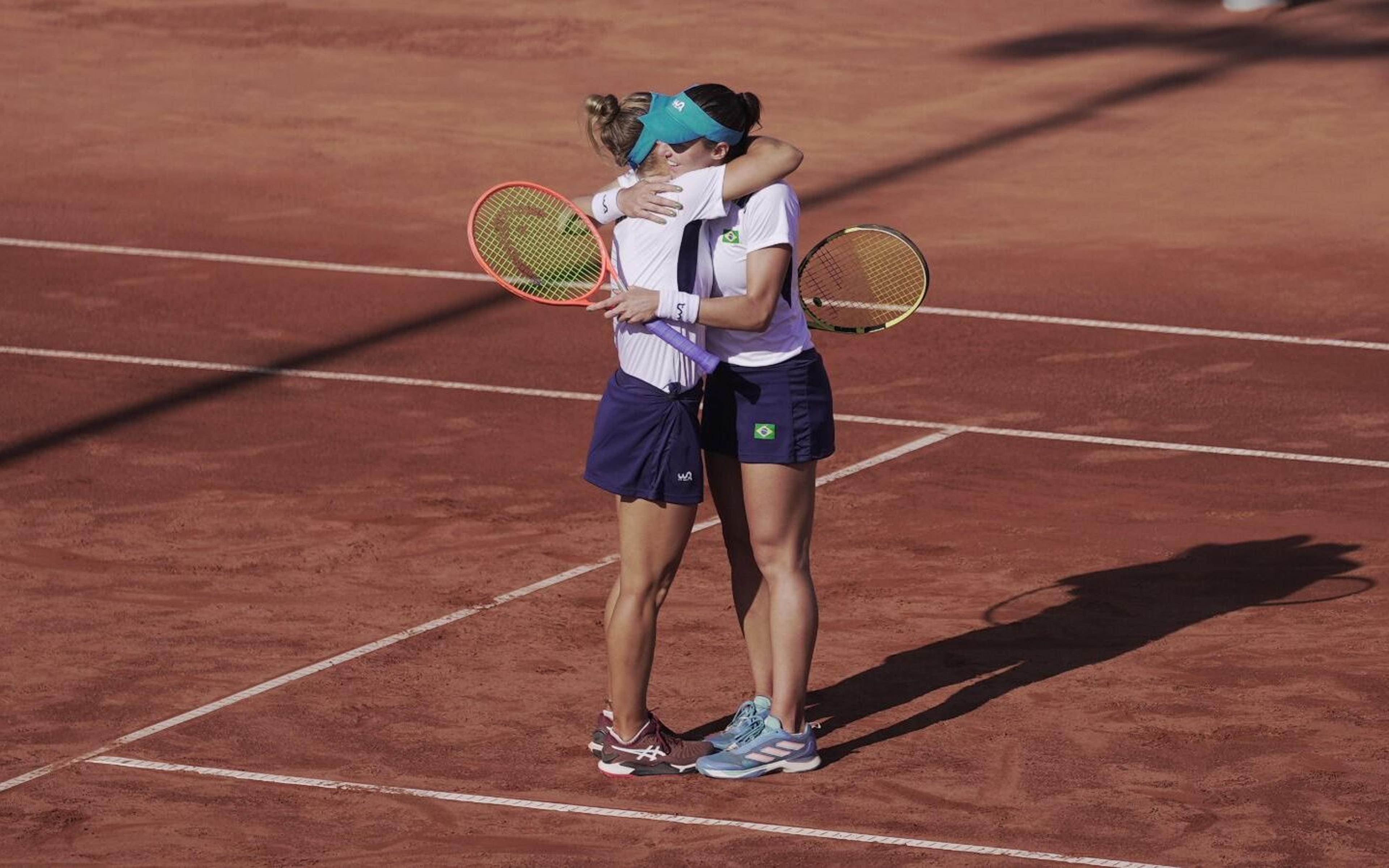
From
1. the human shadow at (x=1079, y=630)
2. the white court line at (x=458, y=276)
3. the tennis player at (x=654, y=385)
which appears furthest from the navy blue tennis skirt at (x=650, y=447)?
the white court line at (x=458, y=276)

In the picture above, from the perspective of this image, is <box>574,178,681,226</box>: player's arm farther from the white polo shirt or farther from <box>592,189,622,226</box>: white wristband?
the white polo shirt

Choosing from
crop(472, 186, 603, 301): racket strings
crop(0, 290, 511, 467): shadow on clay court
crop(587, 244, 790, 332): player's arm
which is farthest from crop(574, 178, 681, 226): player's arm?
crop(0, 290, 511, 467): shadow on clay court

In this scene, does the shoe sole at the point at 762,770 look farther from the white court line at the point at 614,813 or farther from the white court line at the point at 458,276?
the white court line at the point at 458,276

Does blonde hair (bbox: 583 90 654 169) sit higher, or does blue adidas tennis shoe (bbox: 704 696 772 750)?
blonde hair (bbox: 583 90 654 169)

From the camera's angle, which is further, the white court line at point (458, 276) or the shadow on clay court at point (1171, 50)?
the shadow on clay court at point (1171, 50)

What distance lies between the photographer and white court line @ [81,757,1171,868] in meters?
6.91

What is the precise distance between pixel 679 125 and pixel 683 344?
0.65 metres

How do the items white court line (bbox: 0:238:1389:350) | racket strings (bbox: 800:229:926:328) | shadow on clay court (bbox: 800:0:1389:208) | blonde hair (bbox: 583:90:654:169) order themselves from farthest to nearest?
shadow on clay court (bbox: 800:0:1389:208), white court line (bbox: 0:238:1389:350), racket strings (bbox: 800:229:926:328), blonde hair (bbox: 583:90:654:169)

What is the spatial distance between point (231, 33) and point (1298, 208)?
10856 millimetres

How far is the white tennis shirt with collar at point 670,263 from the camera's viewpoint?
698cm

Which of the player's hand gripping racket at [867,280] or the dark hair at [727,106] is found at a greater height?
the dark hair at [727,106]

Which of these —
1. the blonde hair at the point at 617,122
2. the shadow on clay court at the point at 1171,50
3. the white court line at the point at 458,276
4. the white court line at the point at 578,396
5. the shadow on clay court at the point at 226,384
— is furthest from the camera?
the shadow on clay court at the point at 1171,50

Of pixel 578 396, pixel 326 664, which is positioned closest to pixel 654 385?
pixel 326 664

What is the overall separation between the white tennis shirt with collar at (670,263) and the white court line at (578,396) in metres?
4.61
